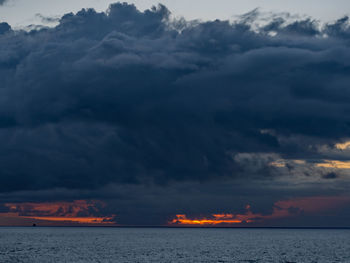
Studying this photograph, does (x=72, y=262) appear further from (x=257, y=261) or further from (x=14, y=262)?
(x=257, y=261)

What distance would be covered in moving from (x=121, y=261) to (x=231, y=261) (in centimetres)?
3252

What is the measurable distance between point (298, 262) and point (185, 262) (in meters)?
33.8

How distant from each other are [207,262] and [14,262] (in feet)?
176

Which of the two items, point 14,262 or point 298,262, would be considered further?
point 298,262

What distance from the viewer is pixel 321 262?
13962cm

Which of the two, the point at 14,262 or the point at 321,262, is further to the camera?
the point at 321,262

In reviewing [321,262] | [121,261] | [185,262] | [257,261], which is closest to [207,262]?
[185,262]

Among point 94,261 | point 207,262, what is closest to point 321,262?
point 207,262

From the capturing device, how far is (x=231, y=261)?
139 metres

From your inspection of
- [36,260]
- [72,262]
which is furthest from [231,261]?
[36,260]

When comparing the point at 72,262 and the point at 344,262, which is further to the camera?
the point at 344,262

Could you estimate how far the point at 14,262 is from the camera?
128 metres

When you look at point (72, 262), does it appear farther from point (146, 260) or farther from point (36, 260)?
point (146, 260)

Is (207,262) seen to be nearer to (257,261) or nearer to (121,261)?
(257,261)
